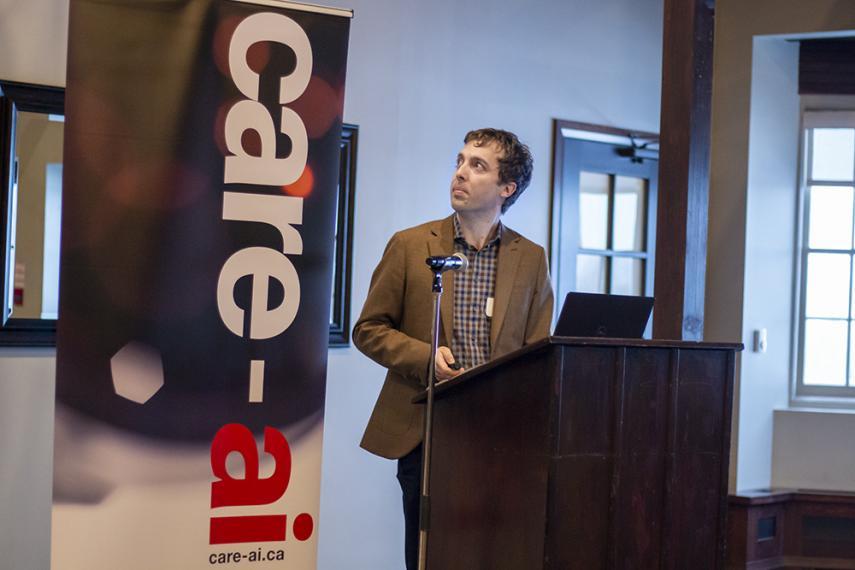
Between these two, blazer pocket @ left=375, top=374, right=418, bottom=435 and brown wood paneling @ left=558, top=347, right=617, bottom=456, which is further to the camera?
blazer pocket @ left=375, top=374, right=418, bottom=435

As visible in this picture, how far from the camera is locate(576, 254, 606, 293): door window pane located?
5211mm

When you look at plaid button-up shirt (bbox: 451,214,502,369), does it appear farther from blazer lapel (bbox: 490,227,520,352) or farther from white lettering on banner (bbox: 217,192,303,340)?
white lettering on banner (bbox: 217,192,303,340)

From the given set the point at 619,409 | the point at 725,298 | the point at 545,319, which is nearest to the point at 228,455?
the point at 545,319

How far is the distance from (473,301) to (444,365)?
31cm

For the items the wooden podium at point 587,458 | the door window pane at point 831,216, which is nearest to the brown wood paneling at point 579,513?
the wooden podium at point 587,458

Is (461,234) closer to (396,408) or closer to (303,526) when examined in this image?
(396,408)

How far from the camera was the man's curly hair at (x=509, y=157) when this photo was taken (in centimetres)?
292

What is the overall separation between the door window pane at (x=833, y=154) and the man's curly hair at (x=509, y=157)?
301 centimetres

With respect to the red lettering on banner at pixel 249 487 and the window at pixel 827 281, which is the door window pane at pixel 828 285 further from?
the red lettering on banner at pixel 249 487

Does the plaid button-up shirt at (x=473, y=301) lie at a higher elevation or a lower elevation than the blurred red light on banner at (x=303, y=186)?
lower

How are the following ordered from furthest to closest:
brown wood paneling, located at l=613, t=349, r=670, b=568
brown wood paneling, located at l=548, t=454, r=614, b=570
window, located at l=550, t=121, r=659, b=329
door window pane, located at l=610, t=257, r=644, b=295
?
door window pane, located at l=610, t=257, r=644, b=295 → window, located at l=550, t=121, r=659, b=329 → brown wood paneling, located at l=613, t=349, r=670, b=568 → brown wood paneling, located at l=548, t=454, r=614, b=570

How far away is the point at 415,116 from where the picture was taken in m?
4.55

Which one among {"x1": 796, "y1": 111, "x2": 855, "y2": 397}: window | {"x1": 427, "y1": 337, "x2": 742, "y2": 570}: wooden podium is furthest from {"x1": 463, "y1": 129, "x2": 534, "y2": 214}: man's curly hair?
{"x1": 796, "y1": 111, "x2": 855, "y2": 397}: window

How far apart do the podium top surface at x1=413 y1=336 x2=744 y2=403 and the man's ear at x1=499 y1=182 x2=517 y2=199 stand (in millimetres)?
660
